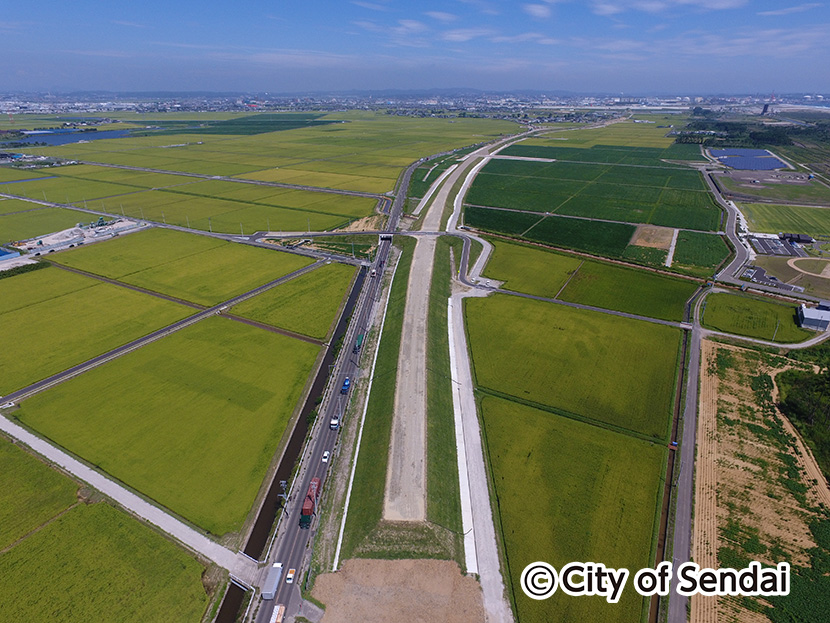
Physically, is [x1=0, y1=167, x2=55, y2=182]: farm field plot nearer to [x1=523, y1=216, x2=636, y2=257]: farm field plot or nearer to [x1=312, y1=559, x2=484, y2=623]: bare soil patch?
[x1=523, y1=216, x2=636, y2=257]: farm field plot

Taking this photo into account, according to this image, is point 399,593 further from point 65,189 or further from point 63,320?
point 65,189

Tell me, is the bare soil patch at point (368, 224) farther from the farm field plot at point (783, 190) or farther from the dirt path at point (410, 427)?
the farm field plot at point (783, 190)

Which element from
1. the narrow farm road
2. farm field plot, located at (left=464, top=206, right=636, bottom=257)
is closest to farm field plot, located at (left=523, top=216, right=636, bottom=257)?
farm field plot, located at (left=464, top=206, right=636, bottom=257)

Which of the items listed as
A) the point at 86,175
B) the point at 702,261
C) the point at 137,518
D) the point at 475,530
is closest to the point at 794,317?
the point at 702,261

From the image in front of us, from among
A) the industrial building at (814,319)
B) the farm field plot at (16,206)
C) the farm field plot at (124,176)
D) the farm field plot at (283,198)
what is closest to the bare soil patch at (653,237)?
the industrial building at (814,319)

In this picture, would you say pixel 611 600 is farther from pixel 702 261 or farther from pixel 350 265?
pixel 702 261

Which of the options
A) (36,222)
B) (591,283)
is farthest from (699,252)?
(36,222)
